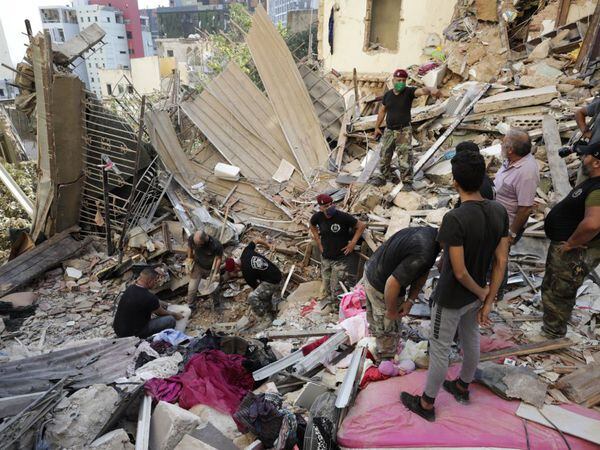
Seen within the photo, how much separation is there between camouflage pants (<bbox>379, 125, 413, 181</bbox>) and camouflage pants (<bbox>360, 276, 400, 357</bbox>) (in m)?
3.50

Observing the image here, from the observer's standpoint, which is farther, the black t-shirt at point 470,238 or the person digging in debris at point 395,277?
the person digging in debris at point 395,277

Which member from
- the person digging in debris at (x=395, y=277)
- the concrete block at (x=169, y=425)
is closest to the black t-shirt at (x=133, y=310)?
the concrete block at (x=169, y=425)

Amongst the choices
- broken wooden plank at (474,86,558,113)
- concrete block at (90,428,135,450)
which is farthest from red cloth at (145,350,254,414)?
broken wooden plank at (474,86,558,113)

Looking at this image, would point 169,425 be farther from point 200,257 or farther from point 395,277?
point 200,257

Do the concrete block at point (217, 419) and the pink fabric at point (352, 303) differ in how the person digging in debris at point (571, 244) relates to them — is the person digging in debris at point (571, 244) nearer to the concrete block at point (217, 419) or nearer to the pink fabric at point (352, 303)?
the pink fabric at point (352, 303)

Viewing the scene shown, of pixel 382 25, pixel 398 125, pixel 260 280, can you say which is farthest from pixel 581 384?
pixel 382 25

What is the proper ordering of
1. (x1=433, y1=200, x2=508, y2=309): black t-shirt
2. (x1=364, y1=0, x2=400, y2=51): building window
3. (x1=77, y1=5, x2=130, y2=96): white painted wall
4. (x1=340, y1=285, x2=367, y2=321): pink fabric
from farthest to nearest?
(x1=77, y1=5, x2=130, y2=96): white painted wall, (x1=364, y1=0, x2=400, y2=51): building window, (x1=340, y1=285, x2=367, y2=321): pink fabric, (x1=433, y1=200, x2=508, y2=309): black t-shirt

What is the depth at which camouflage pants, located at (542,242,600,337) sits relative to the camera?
304 cm

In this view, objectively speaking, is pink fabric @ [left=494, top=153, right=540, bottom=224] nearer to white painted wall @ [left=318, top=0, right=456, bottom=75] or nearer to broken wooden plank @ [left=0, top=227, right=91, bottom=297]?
broken wooden plank @ [left=0, top=227, right=91, bottom=297]

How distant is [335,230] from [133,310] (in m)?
2.70

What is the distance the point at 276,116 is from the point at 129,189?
11.8 ft

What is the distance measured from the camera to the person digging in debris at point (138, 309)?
462cm

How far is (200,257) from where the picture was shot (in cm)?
607

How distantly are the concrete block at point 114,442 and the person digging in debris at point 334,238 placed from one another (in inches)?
120
